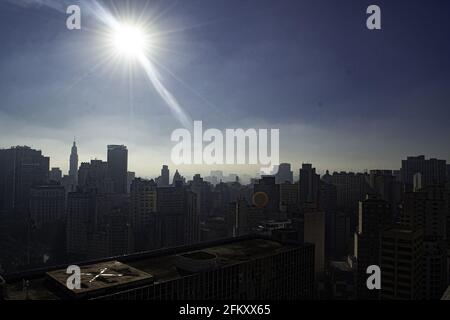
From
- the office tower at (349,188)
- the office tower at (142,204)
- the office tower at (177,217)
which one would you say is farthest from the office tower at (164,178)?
the office tower at (349,188)

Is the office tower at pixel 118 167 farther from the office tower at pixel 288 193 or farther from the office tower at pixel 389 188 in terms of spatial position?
the office tower at pixel 389 188

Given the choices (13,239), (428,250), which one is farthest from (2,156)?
(428,250)

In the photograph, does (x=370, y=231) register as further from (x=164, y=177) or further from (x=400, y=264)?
(x=164, y=177)

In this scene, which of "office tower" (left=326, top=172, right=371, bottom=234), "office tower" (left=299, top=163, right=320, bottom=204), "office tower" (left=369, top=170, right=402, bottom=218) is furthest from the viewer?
"office tower" (left=326, top=172, right=371, bottom=234)

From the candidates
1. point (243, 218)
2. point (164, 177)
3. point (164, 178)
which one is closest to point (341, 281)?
point (243, 218)

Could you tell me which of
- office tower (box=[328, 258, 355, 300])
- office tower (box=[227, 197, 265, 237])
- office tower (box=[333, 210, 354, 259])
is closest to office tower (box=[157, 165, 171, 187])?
office tower (box=[227, 197, 265, 237])

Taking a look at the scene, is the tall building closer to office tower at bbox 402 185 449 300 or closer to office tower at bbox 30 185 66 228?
office tower at bbox 402 185 449 300
